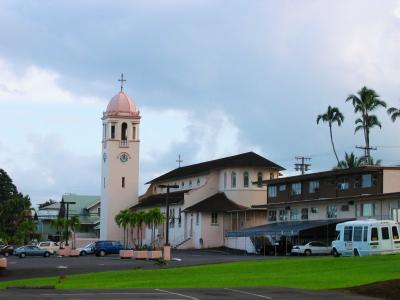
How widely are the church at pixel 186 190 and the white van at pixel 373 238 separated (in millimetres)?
36175

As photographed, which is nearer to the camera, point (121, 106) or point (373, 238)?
point (373, 238)

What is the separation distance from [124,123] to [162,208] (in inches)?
619

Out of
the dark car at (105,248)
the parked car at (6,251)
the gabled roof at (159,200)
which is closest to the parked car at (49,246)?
the parked car at (6,251)

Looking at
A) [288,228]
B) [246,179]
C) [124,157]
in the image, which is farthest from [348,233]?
[124,157]

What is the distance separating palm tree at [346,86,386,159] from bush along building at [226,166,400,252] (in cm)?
1477

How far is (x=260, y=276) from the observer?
34719mm

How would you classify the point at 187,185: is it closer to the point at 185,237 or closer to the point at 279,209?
the point at 185,237

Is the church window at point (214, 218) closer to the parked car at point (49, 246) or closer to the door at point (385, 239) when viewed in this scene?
the parked car at point (49, 246)

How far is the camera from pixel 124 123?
118 metres

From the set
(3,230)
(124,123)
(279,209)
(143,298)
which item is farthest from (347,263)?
(3,230)

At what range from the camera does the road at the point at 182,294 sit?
2384 centimetres

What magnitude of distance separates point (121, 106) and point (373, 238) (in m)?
71.1

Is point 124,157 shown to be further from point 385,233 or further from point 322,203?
point 385,233

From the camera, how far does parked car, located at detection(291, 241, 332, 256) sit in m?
67.9
